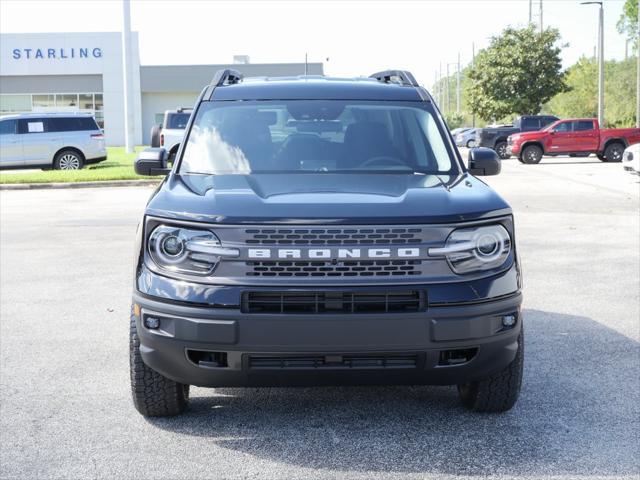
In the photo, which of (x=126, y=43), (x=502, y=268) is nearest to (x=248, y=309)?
(x=502, y=268)

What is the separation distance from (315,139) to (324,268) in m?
1.54

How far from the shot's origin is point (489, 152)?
5.63 meters

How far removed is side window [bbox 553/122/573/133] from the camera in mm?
33156

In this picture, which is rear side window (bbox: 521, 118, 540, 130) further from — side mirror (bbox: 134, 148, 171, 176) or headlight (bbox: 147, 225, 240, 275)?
headlight (bbox: 147, 225, 240, 275)

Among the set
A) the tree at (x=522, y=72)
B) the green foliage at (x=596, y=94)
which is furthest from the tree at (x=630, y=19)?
the tree at (x=522, y=72)

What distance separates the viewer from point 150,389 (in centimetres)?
436

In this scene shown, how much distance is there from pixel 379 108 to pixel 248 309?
6.80 ft

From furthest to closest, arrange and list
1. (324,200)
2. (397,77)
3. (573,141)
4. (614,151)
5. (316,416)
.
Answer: (573,141) < (614,151) < (397,77) < (316,416) < (324,200)

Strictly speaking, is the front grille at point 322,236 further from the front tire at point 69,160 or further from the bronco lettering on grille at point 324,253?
the front tire at point 69,160

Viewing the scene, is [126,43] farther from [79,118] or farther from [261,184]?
[261,184]

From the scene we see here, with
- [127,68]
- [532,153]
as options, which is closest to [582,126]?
[532,153]

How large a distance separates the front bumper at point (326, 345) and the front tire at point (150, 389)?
0.60ft

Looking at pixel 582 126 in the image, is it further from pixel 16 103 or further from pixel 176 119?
pixel 16 103

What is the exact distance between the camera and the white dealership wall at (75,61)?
200 ft
